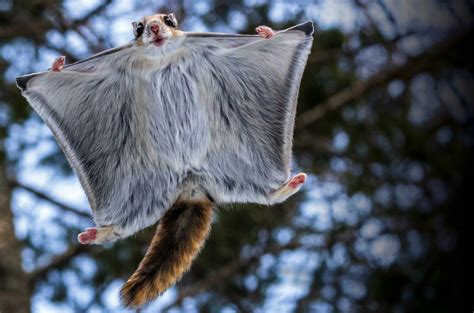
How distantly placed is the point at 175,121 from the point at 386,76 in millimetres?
3897

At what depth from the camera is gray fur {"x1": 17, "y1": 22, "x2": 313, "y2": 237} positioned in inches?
125

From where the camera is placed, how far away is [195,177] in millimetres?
3246

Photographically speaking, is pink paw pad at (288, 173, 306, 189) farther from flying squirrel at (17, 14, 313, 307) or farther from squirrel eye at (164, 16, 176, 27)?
squirrel eye at (164, 16, 176, 27)

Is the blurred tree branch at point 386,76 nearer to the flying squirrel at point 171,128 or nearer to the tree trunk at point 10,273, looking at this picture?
the tree trunk at point 10,273

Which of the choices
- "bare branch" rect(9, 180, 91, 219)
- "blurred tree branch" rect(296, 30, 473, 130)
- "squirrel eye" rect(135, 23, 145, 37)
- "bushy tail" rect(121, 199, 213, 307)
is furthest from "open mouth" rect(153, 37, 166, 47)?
"bare branch" rect(9, 180, 91, 219)

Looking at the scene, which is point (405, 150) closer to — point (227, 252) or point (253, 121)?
point (227, 252)

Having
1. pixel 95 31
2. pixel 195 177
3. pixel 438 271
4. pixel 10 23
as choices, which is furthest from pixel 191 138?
pixel 438 271

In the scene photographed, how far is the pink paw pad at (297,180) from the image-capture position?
3234 millimetres

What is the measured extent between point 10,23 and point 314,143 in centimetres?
237

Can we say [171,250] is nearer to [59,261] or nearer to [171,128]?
[171,128]

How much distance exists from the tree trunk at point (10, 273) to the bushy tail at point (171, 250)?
2639mm

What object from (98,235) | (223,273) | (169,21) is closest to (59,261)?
(223,273)

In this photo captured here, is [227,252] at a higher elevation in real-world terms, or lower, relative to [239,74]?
lower

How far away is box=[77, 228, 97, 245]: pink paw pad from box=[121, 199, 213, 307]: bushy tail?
0.24m
